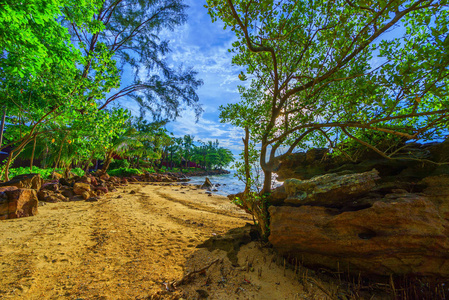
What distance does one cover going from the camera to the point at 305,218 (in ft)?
11.3

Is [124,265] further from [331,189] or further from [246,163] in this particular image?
[331,189]

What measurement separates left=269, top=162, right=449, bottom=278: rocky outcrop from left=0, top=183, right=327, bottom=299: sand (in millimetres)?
703

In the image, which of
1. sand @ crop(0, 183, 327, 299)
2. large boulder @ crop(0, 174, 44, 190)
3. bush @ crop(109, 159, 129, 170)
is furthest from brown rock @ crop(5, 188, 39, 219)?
bush @ crop(109, 159, 129, 170)

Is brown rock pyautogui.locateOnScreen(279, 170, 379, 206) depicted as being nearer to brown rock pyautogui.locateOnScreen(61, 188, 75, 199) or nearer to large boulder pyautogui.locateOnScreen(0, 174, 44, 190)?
large boulder pyautogui.locateOnScreen(0, 174, 44, 190)

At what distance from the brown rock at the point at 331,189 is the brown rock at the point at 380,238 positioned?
0.91ft

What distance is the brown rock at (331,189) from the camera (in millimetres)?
3396

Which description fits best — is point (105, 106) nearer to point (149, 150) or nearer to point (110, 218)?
point (110, 218)

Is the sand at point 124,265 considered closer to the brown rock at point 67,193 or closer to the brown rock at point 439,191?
the brown rock at point 439,191

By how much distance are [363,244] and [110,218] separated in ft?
22.7

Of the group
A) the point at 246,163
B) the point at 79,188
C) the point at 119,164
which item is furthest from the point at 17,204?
the point at 119,164

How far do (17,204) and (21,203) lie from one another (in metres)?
0.10

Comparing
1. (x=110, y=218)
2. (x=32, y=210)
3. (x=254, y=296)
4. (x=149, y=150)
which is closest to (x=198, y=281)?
(x=254, y=296)

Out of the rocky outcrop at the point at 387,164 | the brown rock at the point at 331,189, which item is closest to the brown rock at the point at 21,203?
the brown rock at the point at 331,189

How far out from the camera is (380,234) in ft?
9.52
